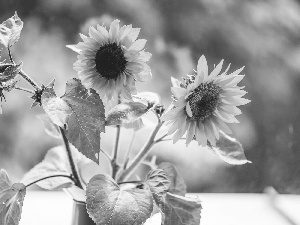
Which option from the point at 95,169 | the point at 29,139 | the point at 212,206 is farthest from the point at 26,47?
the point at 212,206

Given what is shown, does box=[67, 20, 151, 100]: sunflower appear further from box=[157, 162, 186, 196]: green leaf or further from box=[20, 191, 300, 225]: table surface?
box=[20, 191, 300, 225]: table surface

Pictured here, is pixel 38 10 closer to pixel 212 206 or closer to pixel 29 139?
pixel 29 139

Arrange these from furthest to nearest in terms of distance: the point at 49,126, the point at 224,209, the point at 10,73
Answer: the point at 224,209
the point at 49,126
the point at 10,73

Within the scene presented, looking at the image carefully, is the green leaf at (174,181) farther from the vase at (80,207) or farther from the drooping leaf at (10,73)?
the drooping leaf at (10,73)

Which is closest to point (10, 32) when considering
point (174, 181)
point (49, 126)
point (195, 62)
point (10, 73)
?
point (10, 73)

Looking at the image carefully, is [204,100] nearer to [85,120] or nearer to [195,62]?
[85,120]

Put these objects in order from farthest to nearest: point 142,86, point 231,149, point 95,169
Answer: point 142,86 < point 95,169 < point 231,149
